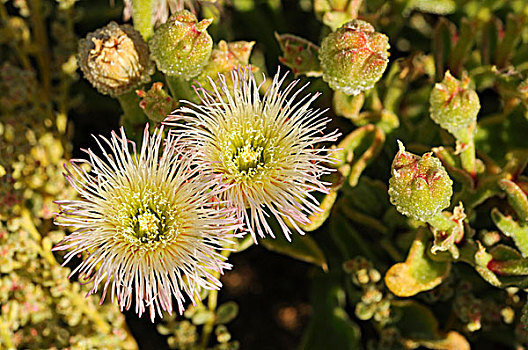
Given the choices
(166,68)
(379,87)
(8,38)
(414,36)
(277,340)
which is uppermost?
(166,68)

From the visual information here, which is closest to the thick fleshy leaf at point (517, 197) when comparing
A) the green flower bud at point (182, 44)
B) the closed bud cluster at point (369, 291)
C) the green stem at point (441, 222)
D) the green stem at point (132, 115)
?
the green stem at point (441, 222)

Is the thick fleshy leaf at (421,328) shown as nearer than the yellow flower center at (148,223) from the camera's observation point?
No

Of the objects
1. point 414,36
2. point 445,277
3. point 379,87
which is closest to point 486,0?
point 414,36

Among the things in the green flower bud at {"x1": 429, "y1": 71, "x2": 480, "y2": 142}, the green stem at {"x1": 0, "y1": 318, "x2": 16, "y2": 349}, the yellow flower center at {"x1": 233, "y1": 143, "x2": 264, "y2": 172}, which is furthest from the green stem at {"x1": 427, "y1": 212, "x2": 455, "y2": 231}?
the green stem at {"x1": 0, "y1": 318, "x2": 16, "y2": 349}

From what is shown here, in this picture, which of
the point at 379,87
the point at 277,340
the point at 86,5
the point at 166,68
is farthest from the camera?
the point at 86,5

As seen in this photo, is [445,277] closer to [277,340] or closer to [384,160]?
[384,160]

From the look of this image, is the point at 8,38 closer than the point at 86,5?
Yes

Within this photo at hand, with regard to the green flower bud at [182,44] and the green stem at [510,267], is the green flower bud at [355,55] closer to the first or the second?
the green flower bud at [182,44]
